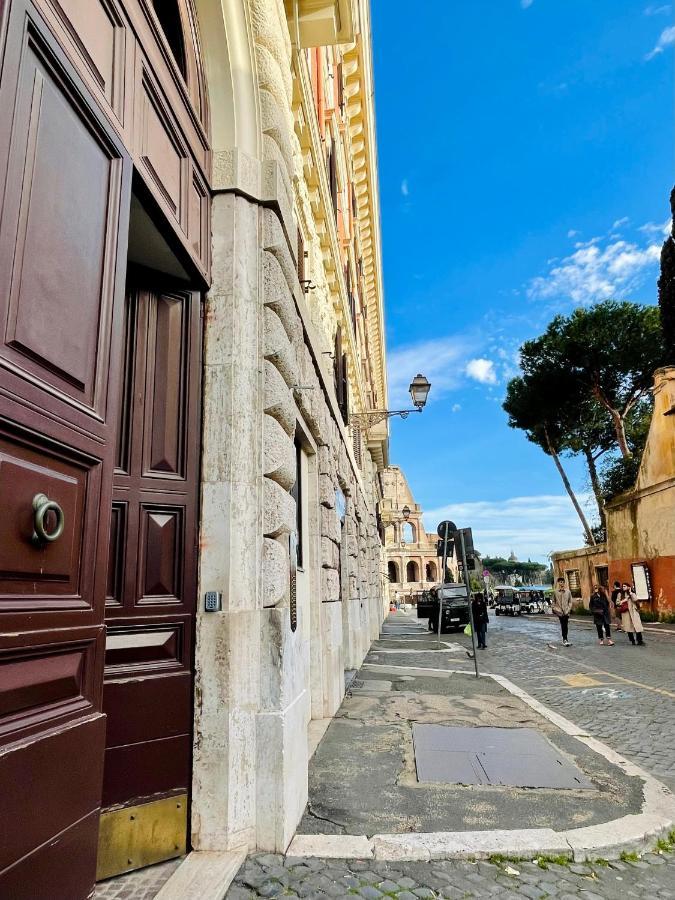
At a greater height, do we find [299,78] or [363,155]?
[363,155]

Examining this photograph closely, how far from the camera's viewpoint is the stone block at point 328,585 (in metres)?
6.62

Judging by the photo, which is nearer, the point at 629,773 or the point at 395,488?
the point at 629,773

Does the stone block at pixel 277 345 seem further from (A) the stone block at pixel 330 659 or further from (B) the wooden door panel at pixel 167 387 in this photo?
(A) the stone block at pixel 330 659

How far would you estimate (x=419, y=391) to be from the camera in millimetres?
13000

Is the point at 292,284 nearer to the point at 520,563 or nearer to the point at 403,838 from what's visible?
the point at 403,838

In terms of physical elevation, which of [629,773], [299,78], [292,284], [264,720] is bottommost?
[629,773]

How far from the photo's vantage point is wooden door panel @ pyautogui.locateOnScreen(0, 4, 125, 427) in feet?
5.30

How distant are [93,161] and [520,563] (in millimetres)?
128517

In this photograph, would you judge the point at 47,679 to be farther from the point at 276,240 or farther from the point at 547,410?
the point at 547,410

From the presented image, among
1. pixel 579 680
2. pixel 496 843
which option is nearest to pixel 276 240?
pixel 496 843

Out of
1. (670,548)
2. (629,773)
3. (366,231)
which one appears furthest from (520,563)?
(629,773)

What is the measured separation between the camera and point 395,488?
230ft

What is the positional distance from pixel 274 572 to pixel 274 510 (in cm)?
38

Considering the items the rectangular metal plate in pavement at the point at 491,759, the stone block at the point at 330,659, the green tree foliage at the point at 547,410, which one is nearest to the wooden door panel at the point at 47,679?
the rectangular metal plate in pavement at the point at 491,759
